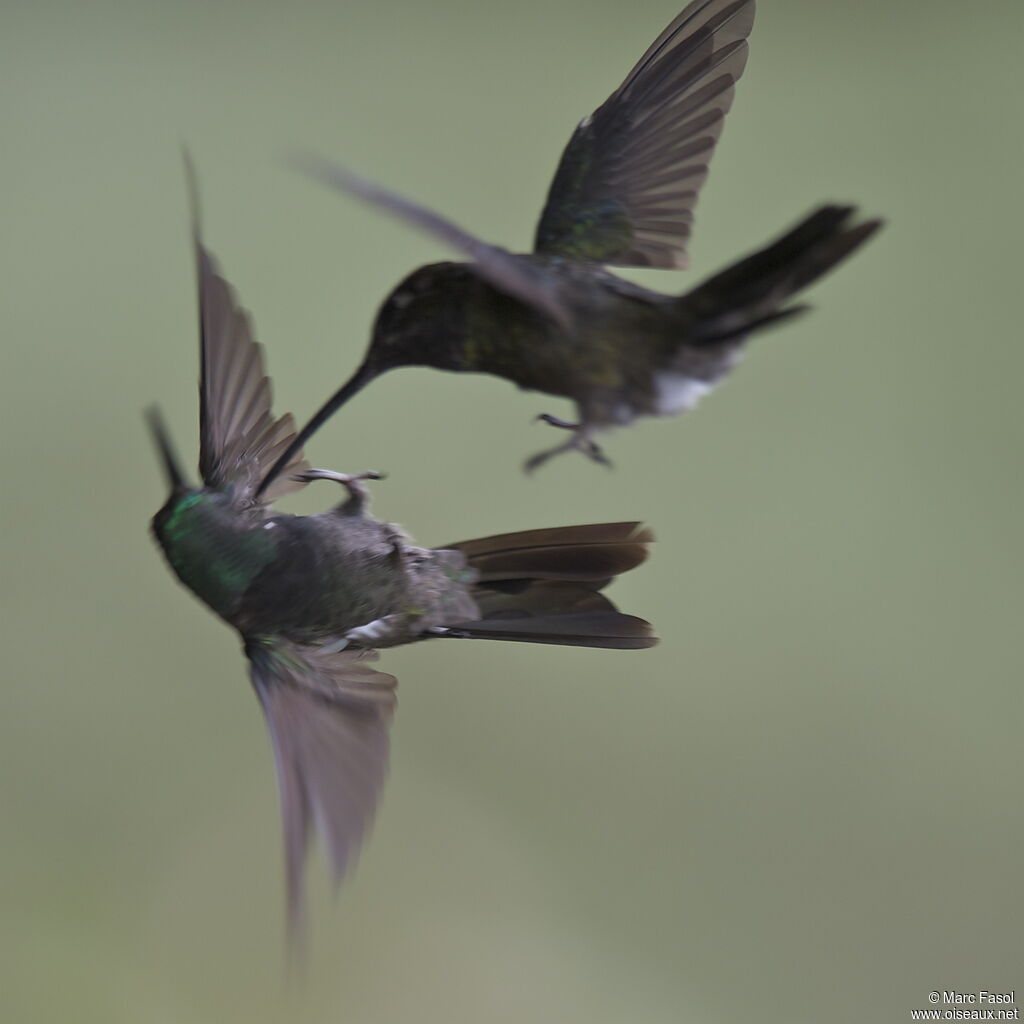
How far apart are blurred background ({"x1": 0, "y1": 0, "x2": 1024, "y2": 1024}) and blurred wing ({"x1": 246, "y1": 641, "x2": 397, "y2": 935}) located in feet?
3.14

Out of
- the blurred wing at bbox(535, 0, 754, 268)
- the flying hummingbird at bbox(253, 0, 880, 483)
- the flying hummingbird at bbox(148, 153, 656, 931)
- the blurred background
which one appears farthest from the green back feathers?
the blurred background

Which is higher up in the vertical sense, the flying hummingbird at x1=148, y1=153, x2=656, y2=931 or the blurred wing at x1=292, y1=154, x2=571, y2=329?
the blurred wing at x1=292, y1=154, x2=571, y2=329

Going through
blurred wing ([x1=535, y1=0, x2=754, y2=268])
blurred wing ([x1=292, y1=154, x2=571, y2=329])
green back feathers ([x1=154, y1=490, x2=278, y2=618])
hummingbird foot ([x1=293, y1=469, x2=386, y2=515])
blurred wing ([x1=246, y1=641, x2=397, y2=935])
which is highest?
blurred wing ([x1=535, y1=0, x2=754, y2=268])

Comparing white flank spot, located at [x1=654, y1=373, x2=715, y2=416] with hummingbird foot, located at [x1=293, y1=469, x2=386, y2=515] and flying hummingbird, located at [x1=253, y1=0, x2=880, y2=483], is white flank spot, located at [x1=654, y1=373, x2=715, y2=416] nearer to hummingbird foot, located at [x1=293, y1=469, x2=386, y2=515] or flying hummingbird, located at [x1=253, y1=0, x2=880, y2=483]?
flying hummingbird, located at [x1=253, y1=0, x2=880, y2=483]

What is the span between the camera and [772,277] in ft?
1.42

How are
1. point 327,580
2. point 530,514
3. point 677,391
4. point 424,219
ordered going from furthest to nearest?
point 530,514, point 327,580, point 677,391, point 424,219

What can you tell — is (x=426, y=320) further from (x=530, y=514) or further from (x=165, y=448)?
(x=530, y=514)

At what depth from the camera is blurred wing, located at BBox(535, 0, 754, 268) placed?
0.62 m

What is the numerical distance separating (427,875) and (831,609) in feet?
2.09

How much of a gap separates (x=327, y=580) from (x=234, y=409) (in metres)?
0.10

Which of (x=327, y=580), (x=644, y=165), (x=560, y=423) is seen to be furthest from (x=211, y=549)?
(x=644, y=165)

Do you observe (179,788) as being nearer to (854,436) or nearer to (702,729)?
(702,729)

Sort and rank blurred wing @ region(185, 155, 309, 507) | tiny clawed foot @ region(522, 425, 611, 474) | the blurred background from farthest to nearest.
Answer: the blurred background
blurred wing @ region(185, 155, 309, 507)
tiny clawed foot @ region(522, 425, 611, 474)

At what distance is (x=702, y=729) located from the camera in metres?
1.71
